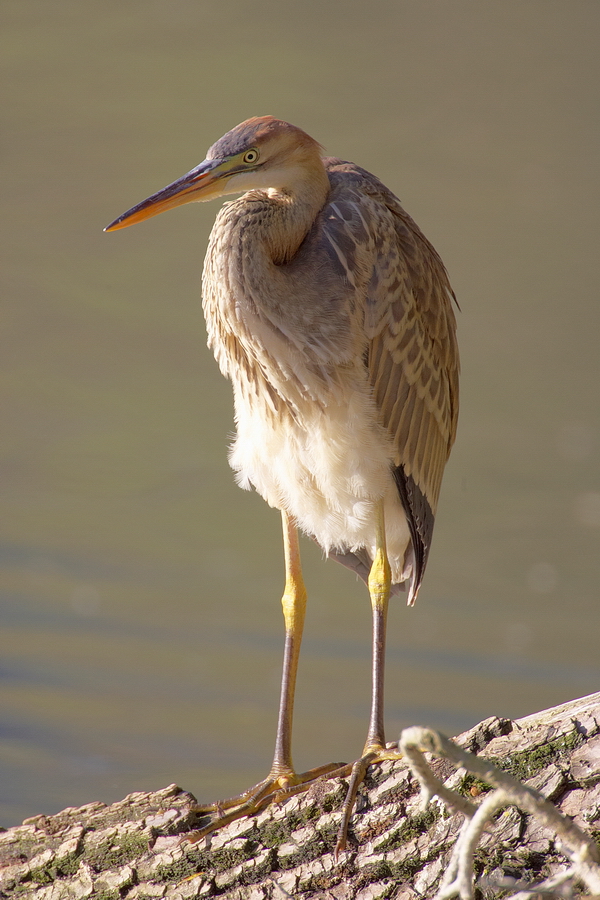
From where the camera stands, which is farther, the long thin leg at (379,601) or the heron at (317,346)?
the long thin leg at (379,601)

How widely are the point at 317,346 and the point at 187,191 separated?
401 mm

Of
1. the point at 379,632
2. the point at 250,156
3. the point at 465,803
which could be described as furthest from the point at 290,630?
the point at 465,803

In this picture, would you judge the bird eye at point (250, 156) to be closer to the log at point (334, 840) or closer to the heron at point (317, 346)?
the heron at point (317, 346)

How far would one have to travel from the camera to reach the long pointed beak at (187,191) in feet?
6.44

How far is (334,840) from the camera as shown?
167cm

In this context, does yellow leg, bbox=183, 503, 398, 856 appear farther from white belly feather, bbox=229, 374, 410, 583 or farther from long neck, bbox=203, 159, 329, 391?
long neck, bbox=203, 159, 329, 391

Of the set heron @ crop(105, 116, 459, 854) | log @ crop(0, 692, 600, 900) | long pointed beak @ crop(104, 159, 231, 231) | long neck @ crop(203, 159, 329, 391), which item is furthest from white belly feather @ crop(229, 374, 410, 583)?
log @ crop(0, 692, 600, 900)

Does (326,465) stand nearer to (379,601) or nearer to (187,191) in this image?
(379,601)

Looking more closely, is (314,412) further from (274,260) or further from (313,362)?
(274,260)

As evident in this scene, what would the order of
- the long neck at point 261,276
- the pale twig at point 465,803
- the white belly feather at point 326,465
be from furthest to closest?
the white belly feather at point 326,465
the long neck at point 261,276
the pale twig at point 465,803

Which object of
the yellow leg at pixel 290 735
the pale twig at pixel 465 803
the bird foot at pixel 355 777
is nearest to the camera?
the pale twig at pixel 465 803

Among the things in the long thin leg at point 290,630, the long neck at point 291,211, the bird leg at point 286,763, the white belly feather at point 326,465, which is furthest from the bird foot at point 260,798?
the long neck at point 291,211

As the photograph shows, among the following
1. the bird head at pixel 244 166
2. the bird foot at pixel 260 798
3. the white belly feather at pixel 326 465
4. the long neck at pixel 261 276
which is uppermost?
the bird head at pixel 244 166

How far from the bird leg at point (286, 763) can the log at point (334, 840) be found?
53 millimetres
